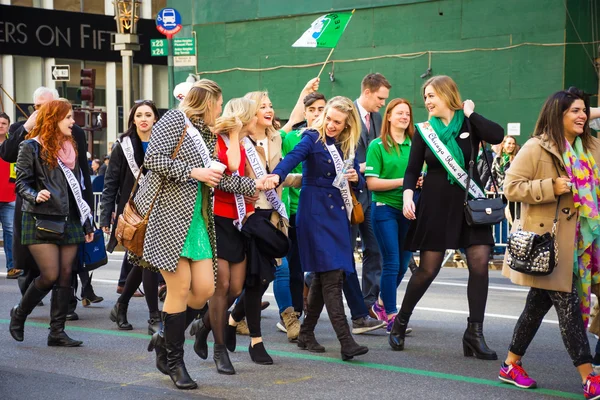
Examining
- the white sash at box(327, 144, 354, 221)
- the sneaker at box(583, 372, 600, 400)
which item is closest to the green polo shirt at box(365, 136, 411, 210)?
the white sash at box(327, 144, 354, 221)

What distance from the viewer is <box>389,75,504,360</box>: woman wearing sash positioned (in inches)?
294

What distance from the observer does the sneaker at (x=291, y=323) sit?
836 cm

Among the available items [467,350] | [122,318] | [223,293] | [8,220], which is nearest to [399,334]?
[467,350]

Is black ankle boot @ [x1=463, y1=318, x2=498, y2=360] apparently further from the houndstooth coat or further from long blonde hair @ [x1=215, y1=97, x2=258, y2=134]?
the houndstooth coat

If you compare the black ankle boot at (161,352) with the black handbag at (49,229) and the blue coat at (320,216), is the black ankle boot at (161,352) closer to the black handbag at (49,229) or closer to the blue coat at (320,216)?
the blue coat at (320,216)

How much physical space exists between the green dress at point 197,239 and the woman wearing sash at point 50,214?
6.43 feet

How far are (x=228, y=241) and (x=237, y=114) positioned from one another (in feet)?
2.90

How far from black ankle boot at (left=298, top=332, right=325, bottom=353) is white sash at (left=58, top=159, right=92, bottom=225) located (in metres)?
1.97

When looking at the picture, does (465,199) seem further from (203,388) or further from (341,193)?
(203,388)

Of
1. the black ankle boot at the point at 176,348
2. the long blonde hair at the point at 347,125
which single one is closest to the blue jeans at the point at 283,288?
the long blonde hair at the point at 347,125

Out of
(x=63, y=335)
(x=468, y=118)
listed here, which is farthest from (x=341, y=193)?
(x=63, y=335)

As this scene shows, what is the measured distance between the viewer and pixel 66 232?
823cm

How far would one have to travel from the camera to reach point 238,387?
21.6ft

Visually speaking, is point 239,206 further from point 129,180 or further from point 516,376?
point 129,180
